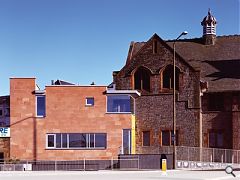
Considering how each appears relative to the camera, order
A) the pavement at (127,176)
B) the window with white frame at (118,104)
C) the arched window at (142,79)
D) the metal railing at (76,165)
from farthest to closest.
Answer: the arched window at (142,79)
the window with white frame at (118,104)
the metal railing at (76,165)
the pavement at (127,176)

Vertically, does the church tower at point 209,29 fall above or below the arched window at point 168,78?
above

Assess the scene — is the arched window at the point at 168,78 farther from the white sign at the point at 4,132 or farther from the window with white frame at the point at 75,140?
the white sign at the point at 4,132

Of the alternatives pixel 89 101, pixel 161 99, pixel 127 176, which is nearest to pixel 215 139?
pixel 161 99

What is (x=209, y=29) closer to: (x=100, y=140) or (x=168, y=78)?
(x=168, y=78)

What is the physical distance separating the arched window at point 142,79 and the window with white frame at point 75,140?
817 centimetres

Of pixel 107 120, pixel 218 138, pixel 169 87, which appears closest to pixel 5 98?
pixel 107 120

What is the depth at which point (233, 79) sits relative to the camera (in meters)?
49.7

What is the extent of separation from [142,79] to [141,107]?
8.96 feet

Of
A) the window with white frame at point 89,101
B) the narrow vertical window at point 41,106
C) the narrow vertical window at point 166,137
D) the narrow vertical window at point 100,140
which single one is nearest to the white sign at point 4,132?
the narrow vertical window at point 41,106

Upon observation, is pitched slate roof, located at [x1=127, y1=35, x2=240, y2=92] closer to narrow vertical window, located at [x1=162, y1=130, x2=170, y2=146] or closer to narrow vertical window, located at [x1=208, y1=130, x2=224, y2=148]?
narrow vertical window, located at [x1=208, y1=130, x2=224, y2=148]

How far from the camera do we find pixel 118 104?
145ft

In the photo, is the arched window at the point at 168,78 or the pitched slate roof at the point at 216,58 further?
the pitched slate roof at the point at 216,58

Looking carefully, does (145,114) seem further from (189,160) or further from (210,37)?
(210,37)

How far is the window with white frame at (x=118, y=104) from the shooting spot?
43.9 meters
